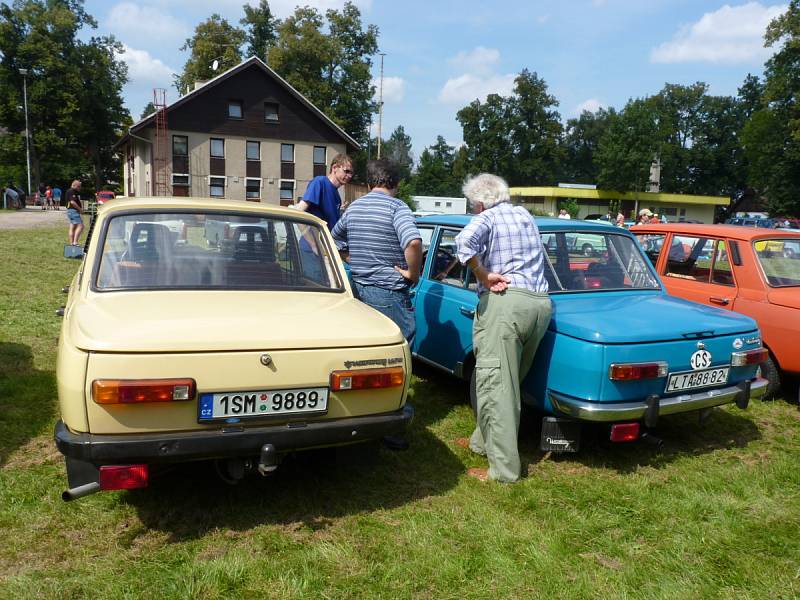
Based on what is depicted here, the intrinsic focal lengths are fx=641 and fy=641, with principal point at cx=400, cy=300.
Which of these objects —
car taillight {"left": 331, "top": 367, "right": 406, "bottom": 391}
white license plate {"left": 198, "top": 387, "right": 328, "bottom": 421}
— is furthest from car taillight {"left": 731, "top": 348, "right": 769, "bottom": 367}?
white license plate {"left": 198, "top": 387, "right": 328, "bottom": 421}

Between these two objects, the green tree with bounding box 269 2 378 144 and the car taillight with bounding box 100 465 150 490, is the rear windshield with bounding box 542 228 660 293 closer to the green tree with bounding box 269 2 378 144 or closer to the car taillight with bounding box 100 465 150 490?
the car taillight with bounding box 100 465 150 490

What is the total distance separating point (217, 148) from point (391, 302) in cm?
4189

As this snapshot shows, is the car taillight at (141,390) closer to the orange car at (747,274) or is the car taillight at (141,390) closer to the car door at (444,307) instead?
the car door at (444,307)

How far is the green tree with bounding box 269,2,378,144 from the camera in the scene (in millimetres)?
53312

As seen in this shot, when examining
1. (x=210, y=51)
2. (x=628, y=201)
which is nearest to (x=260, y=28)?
(x=210, y=51)

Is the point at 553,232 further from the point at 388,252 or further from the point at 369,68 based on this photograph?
the point at 369,68

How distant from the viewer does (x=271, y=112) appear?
44.6 m

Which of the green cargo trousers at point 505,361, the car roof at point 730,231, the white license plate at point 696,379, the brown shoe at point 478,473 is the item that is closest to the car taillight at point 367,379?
the green cargo trousers at point 505,361

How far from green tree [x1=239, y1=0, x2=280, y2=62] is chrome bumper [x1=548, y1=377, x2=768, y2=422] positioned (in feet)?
195

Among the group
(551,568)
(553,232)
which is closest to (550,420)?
(551,568)

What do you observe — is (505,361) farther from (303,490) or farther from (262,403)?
(262,403)

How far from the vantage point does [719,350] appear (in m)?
4.29

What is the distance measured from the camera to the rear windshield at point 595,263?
4996mm

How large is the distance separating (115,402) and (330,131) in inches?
1798
